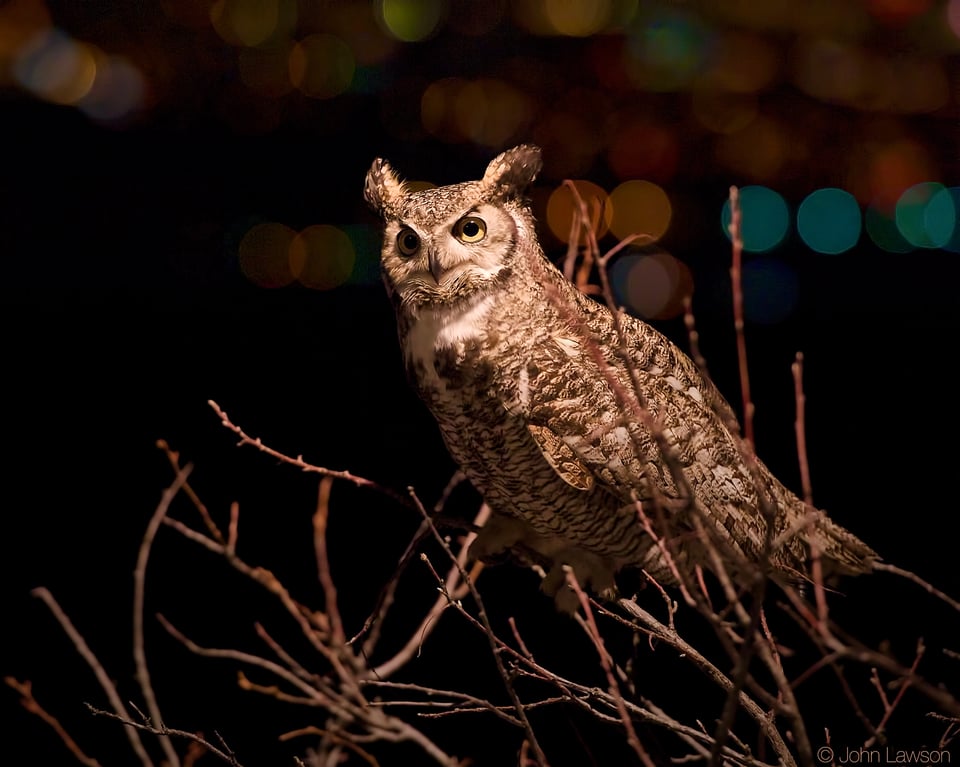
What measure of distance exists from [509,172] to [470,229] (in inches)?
3.3

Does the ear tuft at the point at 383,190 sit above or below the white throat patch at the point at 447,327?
above

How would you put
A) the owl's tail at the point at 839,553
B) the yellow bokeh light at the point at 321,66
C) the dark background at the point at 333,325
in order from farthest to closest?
1. the yellow bokeh light at the point at 321,66
2. the dark background at the point at 333,325
3. the owl's tail at the point at 839,553

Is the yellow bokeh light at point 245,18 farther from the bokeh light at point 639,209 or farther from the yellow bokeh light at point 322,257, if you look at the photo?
the bokeh light at point 639,209

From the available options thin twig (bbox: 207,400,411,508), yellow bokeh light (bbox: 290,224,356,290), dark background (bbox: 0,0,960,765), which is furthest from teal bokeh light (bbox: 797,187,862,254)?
thin twig (bbox: 207,400,411,508)

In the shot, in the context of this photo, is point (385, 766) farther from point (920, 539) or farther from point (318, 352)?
point (920, 539)

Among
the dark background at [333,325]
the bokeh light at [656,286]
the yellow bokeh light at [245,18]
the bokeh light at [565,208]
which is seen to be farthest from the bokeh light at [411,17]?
the bokeh light at [656,286]

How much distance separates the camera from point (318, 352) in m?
2.10

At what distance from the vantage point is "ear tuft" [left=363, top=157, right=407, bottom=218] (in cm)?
116

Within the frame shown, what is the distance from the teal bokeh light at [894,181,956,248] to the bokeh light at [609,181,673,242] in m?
0.53

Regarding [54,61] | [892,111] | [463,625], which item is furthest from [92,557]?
[892,111]

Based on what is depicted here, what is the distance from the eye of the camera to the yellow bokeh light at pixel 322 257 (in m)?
2.14

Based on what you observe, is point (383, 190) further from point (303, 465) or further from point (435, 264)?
point (303, 465)

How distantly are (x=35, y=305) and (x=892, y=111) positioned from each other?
6.08 feet

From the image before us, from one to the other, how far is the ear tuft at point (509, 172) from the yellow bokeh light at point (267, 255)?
1.06 meters
